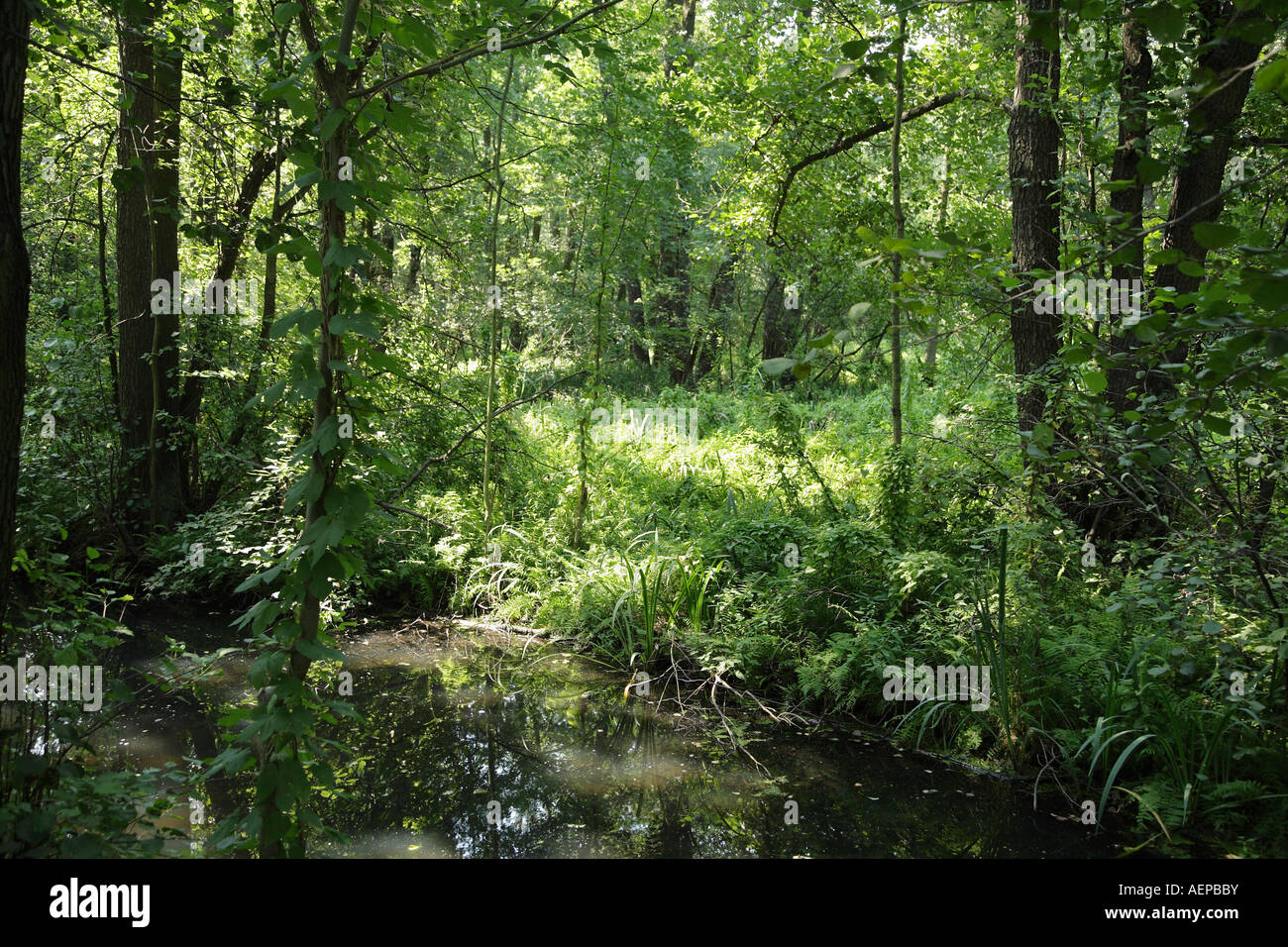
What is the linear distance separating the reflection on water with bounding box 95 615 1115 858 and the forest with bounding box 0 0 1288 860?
29mm

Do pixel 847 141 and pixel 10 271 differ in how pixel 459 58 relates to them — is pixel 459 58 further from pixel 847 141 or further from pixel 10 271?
pixel 847 141

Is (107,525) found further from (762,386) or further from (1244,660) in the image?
(1244,660)

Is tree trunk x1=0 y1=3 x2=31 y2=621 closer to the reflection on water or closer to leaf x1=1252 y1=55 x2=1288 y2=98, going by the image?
the reflection on water

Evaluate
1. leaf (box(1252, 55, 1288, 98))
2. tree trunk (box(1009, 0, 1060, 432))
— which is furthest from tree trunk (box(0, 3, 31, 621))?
tree trunk (box(1009, 0, 1060, 432))

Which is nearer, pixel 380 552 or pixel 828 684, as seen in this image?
pixel 828 684

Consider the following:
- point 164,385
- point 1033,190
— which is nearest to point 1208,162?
point 1033,190

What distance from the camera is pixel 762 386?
10000 millimetres

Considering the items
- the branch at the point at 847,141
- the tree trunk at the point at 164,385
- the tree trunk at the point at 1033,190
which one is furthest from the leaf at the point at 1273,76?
the tree trunk at the point at 164,385

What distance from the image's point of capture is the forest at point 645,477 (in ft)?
7.27

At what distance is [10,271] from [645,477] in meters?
6.13

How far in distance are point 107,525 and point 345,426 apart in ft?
20.5

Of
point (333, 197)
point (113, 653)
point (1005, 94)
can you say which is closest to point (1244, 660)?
point (333, 197)

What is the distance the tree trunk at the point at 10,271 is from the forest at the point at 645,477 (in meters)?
0.01

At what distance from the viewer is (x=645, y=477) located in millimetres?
8078
